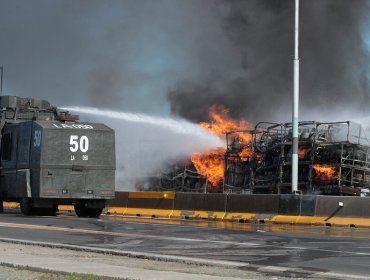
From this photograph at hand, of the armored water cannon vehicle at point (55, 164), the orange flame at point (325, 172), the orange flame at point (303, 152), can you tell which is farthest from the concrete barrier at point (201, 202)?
the orange flame at point (303, 152)

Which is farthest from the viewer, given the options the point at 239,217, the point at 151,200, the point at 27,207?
the point at 151,200

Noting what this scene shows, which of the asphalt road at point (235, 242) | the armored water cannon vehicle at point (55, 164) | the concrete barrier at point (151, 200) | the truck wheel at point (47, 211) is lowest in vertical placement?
the asphalt road at point (235, 242)

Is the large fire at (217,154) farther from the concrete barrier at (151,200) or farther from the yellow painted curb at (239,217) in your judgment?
the yellow painted curb at (239,217)

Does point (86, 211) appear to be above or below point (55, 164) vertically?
below

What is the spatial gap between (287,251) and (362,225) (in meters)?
6.93

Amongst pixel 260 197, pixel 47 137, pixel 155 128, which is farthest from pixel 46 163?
pixel 155 128

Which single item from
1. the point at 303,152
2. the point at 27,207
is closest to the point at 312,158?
the point at 303,152

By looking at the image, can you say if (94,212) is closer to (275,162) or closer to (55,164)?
(55,164)

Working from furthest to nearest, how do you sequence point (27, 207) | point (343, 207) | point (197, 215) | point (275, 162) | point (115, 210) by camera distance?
point (275, 162)
point (115, 210)
point (197, 215)
point (27, 207)
point (343, 207)

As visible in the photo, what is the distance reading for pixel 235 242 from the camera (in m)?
12.0

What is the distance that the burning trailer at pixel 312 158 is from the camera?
27000mm

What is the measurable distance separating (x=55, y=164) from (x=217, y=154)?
14.9 m

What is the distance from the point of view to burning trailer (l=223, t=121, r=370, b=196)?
27.0 m

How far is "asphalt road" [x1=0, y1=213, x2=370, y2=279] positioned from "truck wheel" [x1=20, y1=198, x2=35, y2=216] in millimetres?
2387
